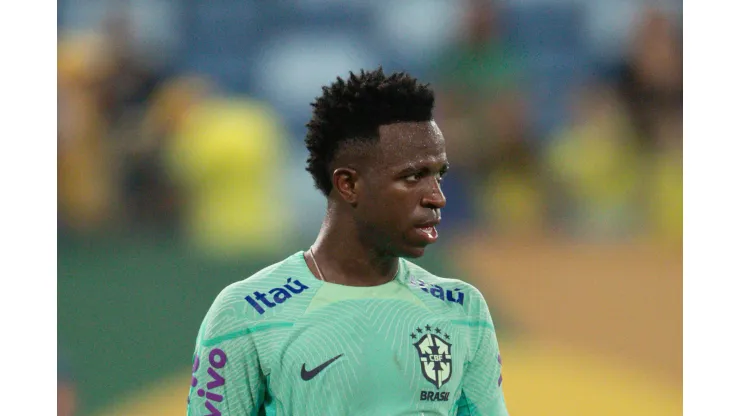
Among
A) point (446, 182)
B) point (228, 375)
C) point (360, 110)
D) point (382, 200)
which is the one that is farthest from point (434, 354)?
point (446, 182)

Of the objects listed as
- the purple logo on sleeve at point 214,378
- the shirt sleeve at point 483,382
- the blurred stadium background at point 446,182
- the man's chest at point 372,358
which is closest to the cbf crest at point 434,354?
the man's chest at point 372,358

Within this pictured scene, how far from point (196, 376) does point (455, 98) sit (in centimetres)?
Answer: 273

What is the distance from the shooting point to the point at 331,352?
2.39 m

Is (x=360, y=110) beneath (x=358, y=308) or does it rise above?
above

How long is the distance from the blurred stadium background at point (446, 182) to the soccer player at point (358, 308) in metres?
2.04

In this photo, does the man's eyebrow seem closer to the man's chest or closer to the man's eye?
the man's eye

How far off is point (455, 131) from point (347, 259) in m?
2.38

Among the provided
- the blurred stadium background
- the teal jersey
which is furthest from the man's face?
the blurred stadium background

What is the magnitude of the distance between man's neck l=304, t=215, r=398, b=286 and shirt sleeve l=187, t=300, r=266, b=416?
292mm

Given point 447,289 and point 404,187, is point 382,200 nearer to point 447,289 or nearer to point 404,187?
point 404,187

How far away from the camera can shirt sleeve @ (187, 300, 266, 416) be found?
2361 mm

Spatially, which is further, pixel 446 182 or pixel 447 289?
pixel 446 182

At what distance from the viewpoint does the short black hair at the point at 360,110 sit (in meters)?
2.41
